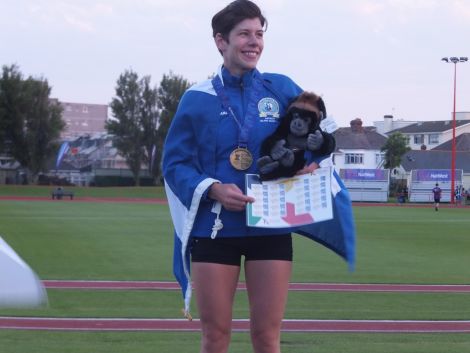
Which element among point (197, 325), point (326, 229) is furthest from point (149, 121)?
point (326, 229)

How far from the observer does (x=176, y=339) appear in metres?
9.03

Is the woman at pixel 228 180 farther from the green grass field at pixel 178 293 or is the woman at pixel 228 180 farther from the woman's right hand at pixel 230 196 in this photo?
the green grass field at pixel 178 293

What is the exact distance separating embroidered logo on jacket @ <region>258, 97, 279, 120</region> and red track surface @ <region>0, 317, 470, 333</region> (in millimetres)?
5123

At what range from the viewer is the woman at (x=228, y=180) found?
15.2ft

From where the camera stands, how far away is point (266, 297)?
15.2 ft

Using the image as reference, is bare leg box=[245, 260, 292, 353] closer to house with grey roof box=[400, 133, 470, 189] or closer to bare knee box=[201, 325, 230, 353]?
bare knee box=[201, 325, 230, 353]

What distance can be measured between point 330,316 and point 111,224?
66.8 feet

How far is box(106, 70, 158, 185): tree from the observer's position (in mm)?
88625

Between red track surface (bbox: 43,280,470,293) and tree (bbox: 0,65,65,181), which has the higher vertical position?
tree (bbox: 0,65,65,181)

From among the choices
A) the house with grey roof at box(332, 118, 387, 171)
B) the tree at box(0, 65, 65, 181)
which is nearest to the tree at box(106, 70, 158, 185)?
the tree at box(0, 65, 65, 181)

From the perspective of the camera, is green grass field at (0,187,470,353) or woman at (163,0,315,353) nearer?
woman at (163,0,315,353)

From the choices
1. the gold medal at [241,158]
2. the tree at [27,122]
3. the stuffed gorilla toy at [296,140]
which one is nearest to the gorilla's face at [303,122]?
the stuffed gorilla toy at [296,140]

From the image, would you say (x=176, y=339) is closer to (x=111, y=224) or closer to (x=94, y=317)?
(x=94, y=317)

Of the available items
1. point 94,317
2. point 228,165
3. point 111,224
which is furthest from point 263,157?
point 111,224
